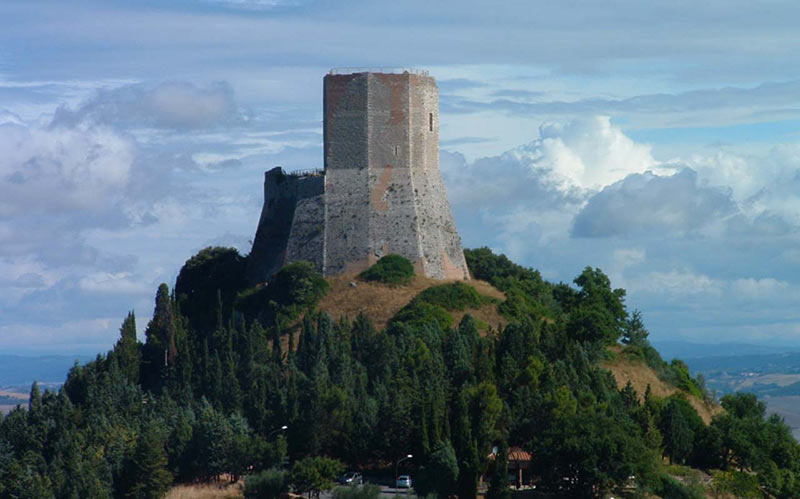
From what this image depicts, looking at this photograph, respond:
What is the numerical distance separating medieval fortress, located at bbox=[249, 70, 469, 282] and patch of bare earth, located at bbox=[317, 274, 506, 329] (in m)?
1.76

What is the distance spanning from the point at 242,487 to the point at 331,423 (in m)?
5.35

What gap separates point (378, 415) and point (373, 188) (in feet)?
96.1

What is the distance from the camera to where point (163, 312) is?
8556 centimetres

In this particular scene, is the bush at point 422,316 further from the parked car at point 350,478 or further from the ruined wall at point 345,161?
the parked car at point 350,478

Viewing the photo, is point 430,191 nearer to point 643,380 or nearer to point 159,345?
point 643,380

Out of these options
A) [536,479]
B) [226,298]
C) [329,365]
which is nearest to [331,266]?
[226,298]

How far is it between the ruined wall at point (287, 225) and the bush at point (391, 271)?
351cm

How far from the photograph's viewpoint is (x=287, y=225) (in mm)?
97562

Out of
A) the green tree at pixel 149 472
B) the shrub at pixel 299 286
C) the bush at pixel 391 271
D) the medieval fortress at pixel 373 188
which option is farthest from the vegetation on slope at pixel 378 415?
the medieval fortress at pixel 373 188

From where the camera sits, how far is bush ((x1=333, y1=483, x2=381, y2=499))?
5922cm

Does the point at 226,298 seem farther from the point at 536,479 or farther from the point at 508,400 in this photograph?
the point at 536,479

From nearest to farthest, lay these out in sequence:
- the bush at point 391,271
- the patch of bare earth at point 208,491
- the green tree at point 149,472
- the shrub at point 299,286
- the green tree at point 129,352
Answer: the green tree at point 149,472, the patch of bare earth at point 208,491, the green tree at point 129,352, the shrub at point 299,286, the bush at point 391,271

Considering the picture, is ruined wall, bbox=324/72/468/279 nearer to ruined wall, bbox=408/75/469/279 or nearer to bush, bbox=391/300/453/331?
ruined wall, bbox=408/75/469/279

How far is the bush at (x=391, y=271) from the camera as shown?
91.2 m
